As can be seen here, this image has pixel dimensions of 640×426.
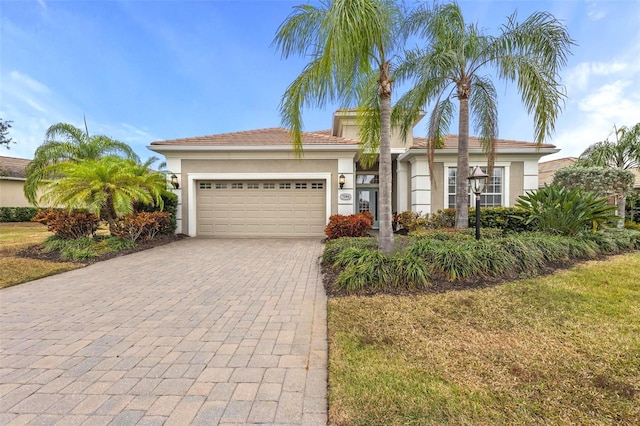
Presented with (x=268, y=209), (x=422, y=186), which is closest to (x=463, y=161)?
(x=422, y=186)

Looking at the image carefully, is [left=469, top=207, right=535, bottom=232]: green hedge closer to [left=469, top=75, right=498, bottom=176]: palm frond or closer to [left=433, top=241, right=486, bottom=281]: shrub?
[left=469, top=75, right=498, bottom=176]: palm frond

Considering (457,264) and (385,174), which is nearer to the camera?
(457,264)

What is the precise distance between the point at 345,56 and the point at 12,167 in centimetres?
2653

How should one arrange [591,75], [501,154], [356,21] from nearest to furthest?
[356,21] < [591,75] < [501,154]

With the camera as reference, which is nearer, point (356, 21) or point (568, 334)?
point (568, 334)

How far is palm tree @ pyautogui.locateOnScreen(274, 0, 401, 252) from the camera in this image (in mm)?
4609

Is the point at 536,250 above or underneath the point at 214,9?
underneath

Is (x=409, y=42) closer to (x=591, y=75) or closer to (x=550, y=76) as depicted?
(x=550, y=76)

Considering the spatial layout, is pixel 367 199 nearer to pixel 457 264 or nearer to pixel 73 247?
pixel 457 264

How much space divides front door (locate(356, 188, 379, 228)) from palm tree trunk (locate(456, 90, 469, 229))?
6484 mm

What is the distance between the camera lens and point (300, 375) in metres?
2.50

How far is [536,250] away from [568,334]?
3.10m

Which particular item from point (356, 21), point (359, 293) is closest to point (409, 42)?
point (356, 21)

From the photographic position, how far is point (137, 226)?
29.8 ft
